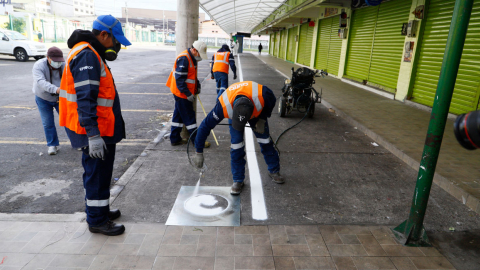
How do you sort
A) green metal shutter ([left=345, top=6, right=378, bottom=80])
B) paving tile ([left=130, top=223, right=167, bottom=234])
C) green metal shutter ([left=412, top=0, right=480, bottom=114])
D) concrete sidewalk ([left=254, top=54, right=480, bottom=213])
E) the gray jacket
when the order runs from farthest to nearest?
green metal shutter ([left=345, top=6, right=378, bottom=80]) < green metal shutter ([left=412, top=0, right=480, bottom=114]) < the gray jacket < concrete sidewalk ([left=254, top=54, right=480, bottom=213]) < paving tile ([left=130, top=223, right=167, bottom=234])

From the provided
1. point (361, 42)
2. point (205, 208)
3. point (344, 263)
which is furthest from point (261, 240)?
point (361, 42)

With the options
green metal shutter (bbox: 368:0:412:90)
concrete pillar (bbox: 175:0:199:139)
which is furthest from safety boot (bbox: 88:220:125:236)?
green metal shutter (bbox: 368:0:412:90)

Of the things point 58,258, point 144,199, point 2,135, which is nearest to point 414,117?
point 144,199

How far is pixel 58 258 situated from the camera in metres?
2.76

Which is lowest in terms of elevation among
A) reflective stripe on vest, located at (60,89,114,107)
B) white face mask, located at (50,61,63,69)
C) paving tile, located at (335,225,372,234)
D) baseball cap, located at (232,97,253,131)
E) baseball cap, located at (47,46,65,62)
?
paving tile, located at (335,225,372,234)

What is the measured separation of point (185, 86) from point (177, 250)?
10.4ft

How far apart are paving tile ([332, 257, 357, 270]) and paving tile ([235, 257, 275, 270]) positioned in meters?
0.57

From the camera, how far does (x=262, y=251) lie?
9.55 ft

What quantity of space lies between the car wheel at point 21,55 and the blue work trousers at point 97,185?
2159cm

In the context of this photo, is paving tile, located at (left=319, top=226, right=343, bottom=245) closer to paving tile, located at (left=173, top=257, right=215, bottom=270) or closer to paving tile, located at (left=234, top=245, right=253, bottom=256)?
paving tile, located at (left=234, top=245, right=253, bottom=256)

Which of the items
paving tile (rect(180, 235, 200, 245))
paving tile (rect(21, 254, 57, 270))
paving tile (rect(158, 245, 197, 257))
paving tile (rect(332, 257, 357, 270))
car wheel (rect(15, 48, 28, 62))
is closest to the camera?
paving tile (rect(21, 254, 57, 270))

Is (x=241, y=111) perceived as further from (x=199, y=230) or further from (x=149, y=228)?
(x=149, y=228)

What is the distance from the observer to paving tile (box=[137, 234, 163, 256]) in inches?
113

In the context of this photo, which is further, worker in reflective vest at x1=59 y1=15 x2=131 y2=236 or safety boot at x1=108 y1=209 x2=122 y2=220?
safety boot at x1=108 y1=209 x2=122 y2=220
